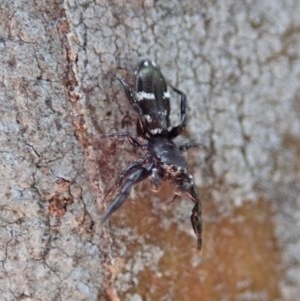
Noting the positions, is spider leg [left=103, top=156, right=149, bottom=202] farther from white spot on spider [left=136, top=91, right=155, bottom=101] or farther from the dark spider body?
white spot on spider [left=136, top=91, right=155, bottom=101]

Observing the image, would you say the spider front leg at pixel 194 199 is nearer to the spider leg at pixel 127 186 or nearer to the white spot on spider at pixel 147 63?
the spider leg at pixel 127 186

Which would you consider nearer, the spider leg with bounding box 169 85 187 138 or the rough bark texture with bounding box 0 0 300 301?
the rough bark texture with bounding box 0 0 300 301

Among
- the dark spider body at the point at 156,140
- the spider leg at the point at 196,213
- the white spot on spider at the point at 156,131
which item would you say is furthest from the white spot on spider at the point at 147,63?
the spider leg at the point at 196,213

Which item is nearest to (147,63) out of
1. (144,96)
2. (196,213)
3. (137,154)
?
(144,96)

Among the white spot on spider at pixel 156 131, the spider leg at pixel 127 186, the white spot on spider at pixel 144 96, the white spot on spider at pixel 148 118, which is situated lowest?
the spider leg at pixel 127 186

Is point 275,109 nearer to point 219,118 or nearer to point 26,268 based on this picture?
point 219,118

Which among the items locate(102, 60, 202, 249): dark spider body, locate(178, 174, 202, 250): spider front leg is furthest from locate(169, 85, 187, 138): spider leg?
locate(178, 174, 202, 250): spider front leg

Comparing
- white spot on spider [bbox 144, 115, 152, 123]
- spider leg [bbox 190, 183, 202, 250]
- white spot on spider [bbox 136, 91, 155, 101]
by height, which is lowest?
spider leg [bbox 190, 183, 202, 250]
